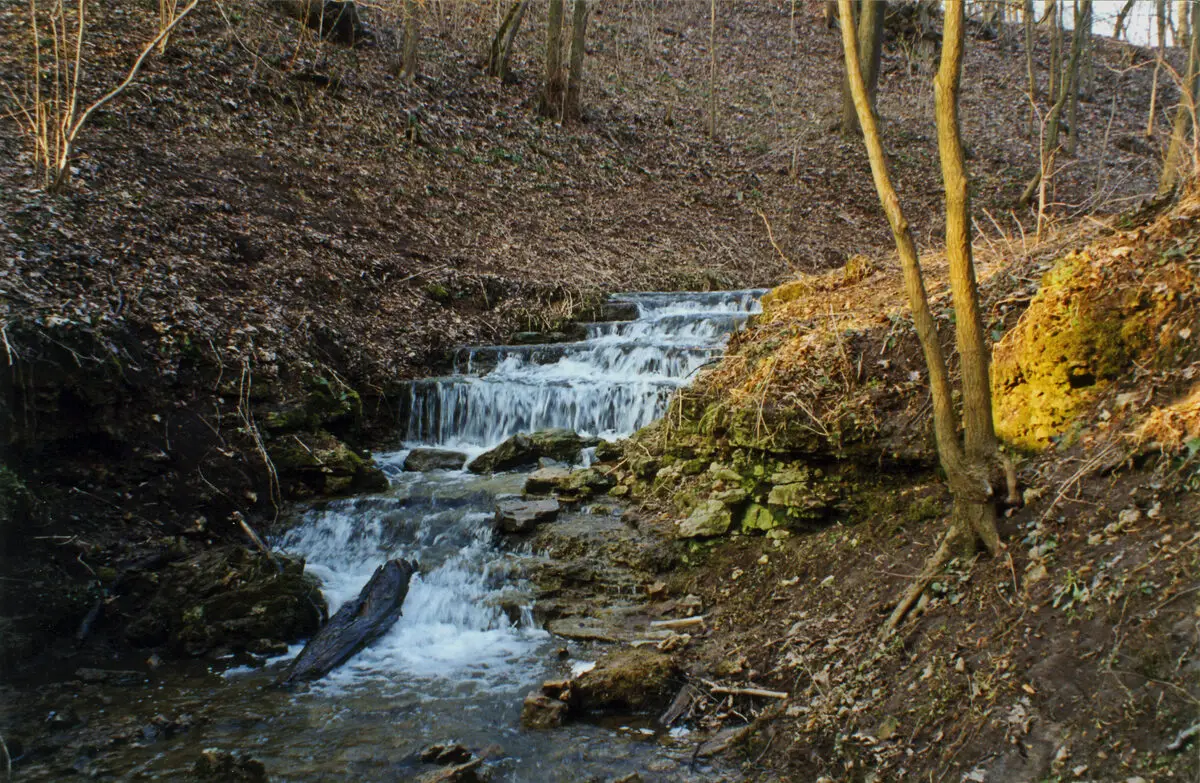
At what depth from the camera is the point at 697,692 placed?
14.1ft

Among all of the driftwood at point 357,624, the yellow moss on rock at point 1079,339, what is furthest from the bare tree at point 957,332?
the driftwood at point 357,624

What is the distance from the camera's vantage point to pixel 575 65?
1814 centimetres

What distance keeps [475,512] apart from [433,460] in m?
1.70

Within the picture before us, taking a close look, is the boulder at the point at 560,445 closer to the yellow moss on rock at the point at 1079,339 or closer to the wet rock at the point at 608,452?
the wet rock at the point at 608,452

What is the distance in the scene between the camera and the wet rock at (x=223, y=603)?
549 centimetres

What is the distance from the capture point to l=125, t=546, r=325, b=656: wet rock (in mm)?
5492

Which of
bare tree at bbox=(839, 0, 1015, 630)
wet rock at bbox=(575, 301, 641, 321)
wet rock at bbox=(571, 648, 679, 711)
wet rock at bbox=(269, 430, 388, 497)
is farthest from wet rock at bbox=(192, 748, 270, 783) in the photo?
wet rock at bbox=(575, 301, 641, 321)

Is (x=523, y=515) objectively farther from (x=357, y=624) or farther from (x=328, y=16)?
(x=328, y=16)

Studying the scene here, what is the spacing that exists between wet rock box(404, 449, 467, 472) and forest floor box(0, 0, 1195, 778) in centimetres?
82

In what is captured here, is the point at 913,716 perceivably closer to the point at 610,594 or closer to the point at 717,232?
the point at 610,594

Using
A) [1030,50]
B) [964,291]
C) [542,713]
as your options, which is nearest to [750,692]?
[542,713]

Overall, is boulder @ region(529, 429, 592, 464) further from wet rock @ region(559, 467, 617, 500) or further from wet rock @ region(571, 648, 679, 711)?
wet rock @ region(571, 648, 679, 711)

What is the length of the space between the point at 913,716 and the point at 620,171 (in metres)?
15.2

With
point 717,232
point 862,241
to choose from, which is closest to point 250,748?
point 717,232
